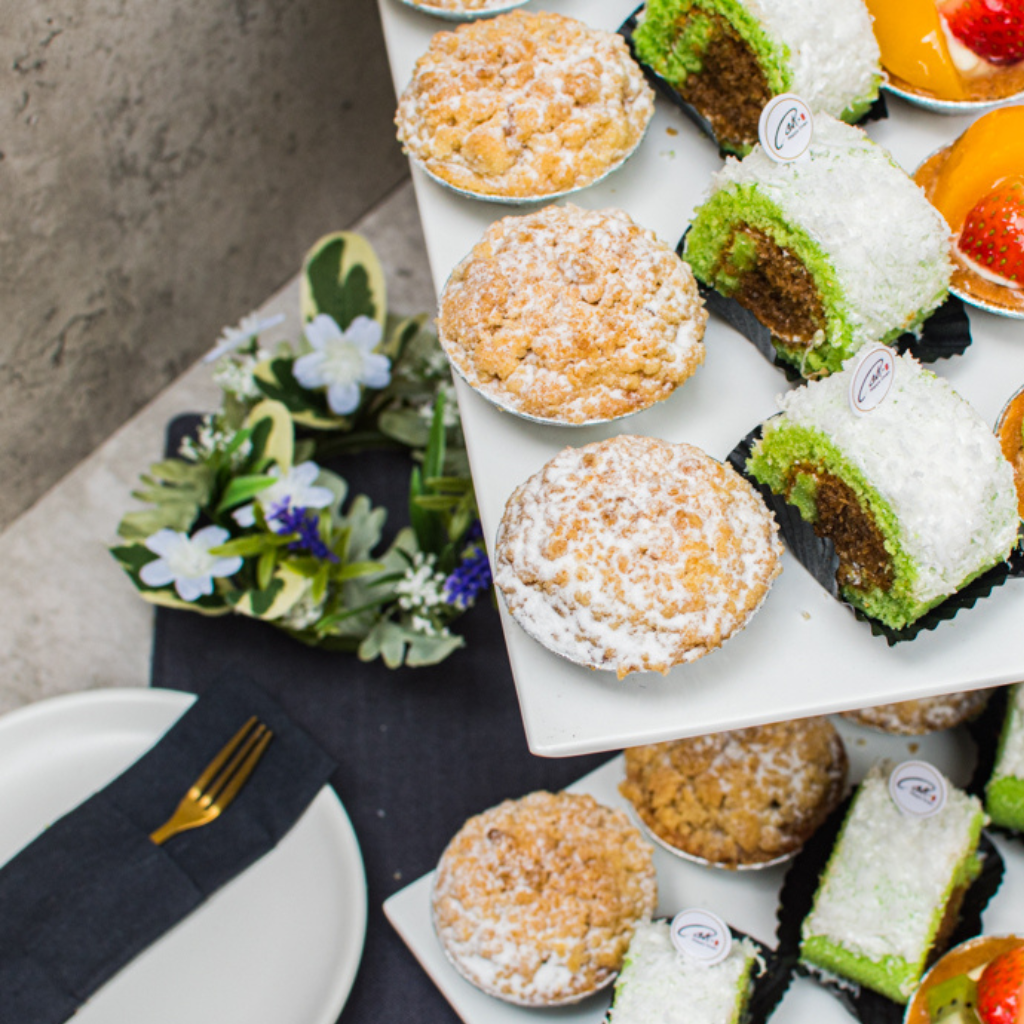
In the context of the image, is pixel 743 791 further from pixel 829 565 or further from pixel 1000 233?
pixel 1000 233

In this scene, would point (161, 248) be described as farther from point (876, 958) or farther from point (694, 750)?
point (876, 958)

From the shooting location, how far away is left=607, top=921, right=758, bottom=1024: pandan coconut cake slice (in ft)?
3.92

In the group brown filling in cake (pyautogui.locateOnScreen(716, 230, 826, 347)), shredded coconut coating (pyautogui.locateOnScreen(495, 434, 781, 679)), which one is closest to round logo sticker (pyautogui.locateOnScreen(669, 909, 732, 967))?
shredded coconut coating (pyautogui.locateOnScreen(495, 434, 781, 679))

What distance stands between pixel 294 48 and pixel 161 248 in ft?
1.66

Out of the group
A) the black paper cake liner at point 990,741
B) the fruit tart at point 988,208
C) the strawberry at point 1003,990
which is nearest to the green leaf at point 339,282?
the fruit tart at point 988,208

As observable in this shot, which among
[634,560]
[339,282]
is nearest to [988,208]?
[634,560]

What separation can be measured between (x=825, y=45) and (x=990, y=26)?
0.88 feet

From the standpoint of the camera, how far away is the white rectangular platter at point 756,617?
102 cm

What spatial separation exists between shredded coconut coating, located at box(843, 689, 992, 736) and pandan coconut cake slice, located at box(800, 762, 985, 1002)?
19 cm

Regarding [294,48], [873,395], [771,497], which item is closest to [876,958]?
[771,497]

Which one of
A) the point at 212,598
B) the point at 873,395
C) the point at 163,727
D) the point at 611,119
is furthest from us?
the point at 212,598

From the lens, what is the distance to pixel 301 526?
173 centimetres

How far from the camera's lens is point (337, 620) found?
5.78ft

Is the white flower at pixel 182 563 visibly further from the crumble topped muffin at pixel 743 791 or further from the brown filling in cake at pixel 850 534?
the brown filling in cake at pixel 850 534
